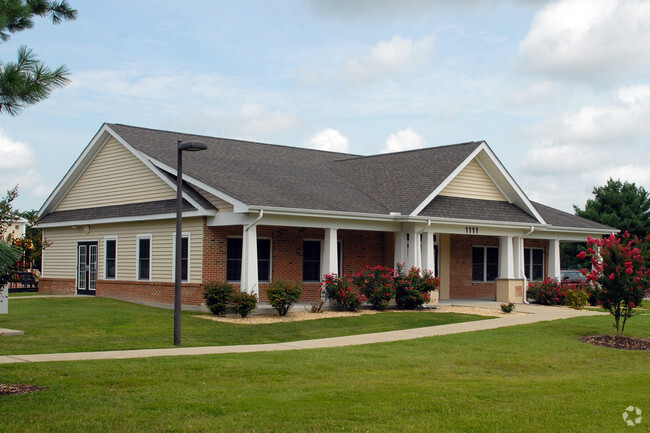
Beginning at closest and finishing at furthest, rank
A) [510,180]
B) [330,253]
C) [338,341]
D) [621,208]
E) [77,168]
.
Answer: [338,341] < [330,253] < [510,180] < [77,168] < [621,208]

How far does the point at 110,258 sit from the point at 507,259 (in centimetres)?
1438

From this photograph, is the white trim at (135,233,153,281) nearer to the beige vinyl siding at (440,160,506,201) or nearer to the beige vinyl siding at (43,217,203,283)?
Result: the beige vinyl siding at (43,217,203,283)

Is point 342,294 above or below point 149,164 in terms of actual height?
below

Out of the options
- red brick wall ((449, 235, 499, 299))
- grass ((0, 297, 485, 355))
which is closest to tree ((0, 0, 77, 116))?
grass ((0, 297, 485, 355))

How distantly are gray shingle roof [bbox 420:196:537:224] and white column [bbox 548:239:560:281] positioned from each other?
8.06 feet

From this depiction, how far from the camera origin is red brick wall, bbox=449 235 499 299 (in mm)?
28516

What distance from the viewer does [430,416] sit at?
853 centimetres

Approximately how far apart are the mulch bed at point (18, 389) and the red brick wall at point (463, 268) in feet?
67.3

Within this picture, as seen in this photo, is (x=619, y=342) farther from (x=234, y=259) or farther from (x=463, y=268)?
(x=463, y=268)

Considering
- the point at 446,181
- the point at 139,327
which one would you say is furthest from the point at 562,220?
the point at 139,327

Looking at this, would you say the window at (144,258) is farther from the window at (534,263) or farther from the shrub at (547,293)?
the window at (534,263)

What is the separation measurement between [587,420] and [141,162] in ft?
64.0

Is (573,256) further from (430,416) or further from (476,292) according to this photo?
(430,416)

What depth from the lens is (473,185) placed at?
2725cm
